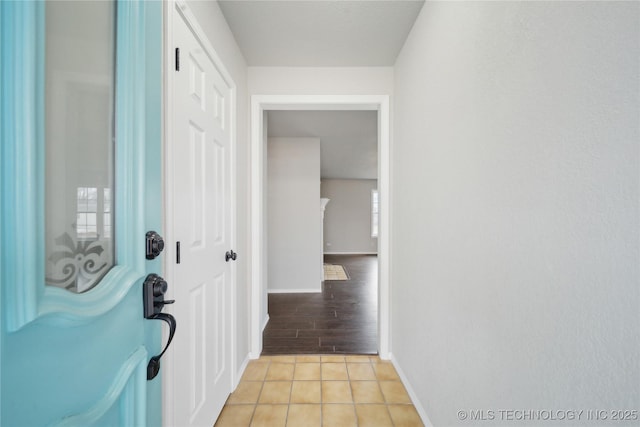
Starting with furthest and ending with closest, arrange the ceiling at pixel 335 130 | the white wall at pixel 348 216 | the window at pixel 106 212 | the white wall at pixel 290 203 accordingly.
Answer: the white wall at pixel 348 216 < the white wall at pixel 290 203 < the ceiling at pixel 335 130 < the window at pixel 106 212

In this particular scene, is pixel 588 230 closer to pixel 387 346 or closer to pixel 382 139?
pixel 382 139

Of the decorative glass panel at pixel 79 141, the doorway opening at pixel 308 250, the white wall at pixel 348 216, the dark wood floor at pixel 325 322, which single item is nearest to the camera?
the decorative glass panel at pixel 79 141

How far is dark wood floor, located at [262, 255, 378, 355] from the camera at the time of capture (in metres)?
2.60

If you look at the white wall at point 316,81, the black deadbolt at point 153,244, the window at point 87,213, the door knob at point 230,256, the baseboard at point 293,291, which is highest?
the white wall at point 316,81

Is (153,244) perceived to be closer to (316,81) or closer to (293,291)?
(316,81)

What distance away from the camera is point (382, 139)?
7.77 ft

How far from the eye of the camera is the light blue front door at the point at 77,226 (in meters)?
0.43

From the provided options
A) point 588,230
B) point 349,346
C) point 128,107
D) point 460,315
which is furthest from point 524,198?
point 349,346

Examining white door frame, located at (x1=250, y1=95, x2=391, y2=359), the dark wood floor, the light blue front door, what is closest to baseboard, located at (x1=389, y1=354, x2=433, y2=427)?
white door frame, located at (x1=250, y1=95, x2=391, y2=359)

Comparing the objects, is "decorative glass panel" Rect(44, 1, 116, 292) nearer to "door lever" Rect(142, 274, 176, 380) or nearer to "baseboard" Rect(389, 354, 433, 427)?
"door lever" Rect(142, 274, 176, 380)

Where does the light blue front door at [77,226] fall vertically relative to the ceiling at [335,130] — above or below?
below

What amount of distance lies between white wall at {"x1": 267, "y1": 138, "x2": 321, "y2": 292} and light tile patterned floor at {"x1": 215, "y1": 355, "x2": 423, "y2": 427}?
209 centimetres

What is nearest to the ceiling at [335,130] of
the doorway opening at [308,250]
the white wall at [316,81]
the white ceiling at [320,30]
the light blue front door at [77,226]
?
the doorway opening at [308,250]

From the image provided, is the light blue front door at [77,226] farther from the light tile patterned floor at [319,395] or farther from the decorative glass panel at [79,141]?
the light tile patterned floor at [319,395]
